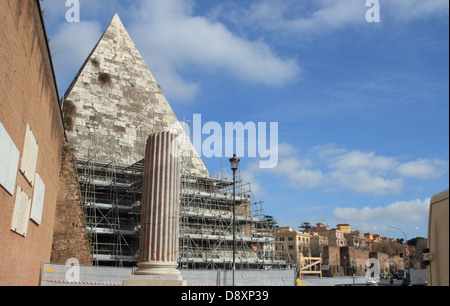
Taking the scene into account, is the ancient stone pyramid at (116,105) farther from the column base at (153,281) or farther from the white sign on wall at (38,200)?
the column base at (153,281)

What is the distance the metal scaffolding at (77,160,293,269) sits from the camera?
22.2 metres

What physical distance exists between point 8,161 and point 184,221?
16244 millimetres

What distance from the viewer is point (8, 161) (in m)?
7.91

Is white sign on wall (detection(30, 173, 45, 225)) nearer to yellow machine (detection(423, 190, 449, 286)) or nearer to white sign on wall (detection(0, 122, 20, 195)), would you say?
white sign on wall (detection(0, 122, 20, 195))

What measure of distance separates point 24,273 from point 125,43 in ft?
69.6

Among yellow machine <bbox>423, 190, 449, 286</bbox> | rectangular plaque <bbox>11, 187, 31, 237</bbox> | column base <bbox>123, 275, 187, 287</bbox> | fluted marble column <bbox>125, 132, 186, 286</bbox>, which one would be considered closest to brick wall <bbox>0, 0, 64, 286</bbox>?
rectangular plaque <bbox>11, 187, 31, 237</bbox>

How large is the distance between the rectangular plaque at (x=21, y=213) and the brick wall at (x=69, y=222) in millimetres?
6423

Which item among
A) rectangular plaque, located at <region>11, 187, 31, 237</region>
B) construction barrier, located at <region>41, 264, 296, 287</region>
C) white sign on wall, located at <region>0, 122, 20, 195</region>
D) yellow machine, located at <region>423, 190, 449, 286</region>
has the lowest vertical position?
construction barrier, located at <region>41, 264, 296, 287</region>

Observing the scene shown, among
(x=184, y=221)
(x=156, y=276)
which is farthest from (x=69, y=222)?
(x=156, y=276)

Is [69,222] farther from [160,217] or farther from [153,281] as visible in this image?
[153,281]

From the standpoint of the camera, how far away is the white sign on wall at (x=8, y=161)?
292 inches

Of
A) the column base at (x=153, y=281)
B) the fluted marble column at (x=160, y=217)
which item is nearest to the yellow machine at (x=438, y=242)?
the column base at (x=153, y=281)

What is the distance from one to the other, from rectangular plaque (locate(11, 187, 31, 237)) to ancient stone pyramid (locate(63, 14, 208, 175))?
1353 centimetres
